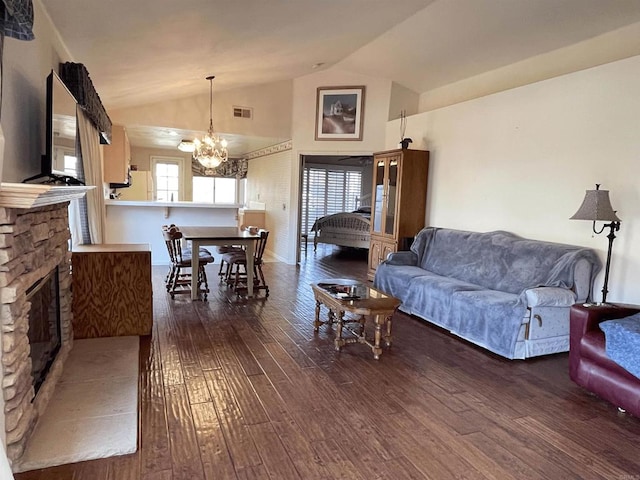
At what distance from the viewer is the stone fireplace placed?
1737mm

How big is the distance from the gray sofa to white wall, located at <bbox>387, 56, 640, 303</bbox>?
0.78 feet

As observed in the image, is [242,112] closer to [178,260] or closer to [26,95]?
[178,260]

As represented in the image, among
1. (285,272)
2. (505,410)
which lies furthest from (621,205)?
(285,272)

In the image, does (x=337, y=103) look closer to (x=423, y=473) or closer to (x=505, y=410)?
(x=505, y=410)

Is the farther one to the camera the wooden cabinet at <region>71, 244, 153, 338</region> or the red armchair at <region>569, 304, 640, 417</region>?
the wooden cabinet at <region>71, 244, 153, 338</region>

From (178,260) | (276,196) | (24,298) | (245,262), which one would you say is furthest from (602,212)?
(276,196)

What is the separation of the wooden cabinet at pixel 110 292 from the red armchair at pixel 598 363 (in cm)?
342

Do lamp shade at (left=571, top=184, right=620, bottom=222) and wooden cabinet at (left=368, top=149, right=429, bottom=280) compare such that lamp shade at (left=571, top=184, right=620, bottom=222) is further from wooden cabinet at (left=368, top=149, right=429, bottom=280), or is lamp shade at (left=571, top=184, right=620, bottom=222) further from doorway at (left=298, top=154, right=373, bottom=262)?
doorway at (left=298, top=154, right=373, bottom=262)

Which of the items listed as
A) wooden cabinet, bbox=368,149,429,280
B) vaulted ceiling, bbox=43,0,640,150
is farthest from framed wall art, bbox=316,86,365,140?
wooden cabinet, bbox=368,149,429,280

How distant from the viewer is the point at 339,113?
7133 millimetres

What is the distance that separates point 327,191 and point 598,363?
8.90 m

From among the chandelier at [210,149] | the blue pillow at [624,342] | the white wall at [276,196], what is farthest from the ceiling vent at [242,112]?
the blue pillow at [624,342]

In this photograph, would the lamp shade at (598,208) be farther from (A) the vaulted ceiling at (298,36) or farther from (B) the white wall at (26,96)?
(B) the white wall at (26,96)

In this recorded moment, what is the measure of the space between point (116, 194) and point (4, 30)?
247 inches
